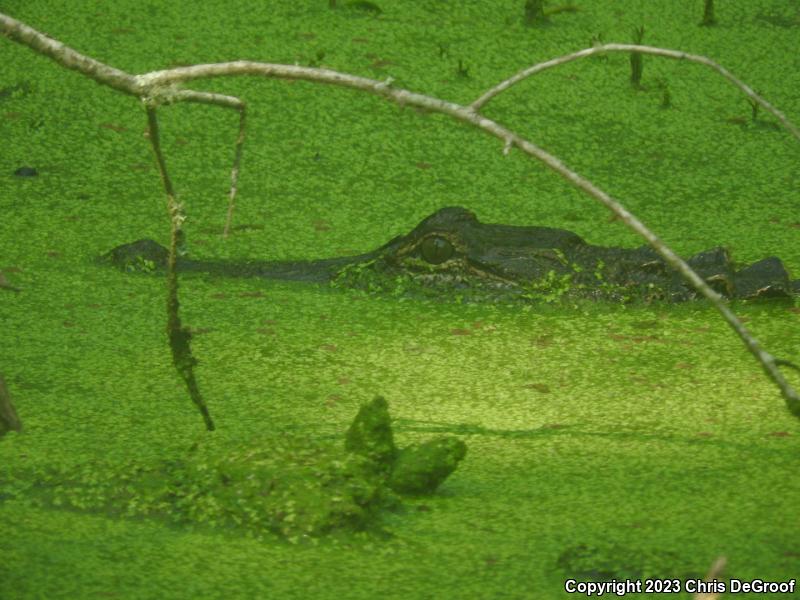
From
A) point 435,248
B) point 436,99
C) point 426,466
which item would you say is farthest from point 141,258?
point 436,99

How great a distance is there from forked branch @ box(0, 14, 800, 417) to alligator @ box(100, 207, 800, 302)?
1.65 meters

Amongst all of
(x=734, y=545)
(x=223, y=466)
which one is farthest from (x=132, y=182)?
(x=734, y=545)

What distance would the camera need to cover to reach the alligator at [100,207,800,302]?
11.5ft

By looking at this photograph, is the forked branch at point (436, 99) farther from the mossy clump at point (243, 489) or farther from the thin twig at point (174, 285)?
the mossy clump at point (243, 489)

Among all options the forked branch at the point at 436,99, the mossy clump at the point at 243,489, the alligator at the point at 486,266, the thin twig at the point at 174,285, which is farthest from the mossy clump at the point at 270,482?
the alligator at the point at 486,266

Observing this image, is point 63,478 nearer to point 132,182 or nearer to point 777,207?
point 132,182

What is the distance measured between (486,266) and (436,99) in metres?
1.92

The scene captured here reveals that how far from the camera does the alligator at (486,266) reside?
3518mm

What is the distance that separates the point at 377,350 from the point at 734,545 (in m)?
1.20

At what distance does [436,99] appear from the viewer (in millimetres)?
1659

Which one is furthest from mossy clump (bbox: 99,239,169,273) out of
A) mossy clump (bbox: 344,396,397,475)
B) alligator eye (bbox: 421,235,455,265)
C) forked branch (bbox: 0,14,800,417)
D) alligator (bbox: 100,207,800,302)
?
forked branch (bbox: 0,14,800,417)

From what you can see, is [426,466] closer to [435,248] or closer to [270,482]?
[270,482]

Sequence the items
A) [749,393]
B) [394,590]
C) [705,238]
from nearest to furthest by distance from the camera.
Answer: [394,590]
[749,393]
[705,238]

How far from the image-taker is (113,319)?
3.31 metres
